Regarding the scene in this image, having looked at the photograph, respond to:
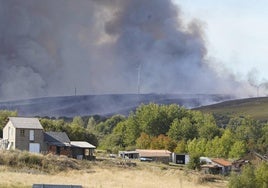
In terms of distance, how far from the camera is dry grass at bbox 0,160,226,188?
50.1 metres

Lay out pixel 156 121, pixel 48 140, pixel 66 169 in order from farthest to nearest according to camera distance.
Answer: pixel 156 121 < pixel 48 140 < pixel 66 169

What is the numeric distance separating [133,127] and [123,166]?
53.2 m

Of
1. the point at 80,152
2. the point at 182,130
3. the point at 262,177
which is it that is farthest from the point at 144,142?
the point at 262,177

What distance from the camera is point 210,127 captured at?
118625 millimetres

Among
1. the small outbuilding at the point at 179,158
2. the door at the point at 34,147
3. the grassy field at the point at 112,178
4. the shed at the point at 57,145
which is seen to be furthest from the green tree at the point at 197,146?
the door at the point at 34,147

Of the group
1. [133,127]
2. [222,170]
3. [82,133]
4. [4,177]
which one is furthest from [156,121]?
[4,177]

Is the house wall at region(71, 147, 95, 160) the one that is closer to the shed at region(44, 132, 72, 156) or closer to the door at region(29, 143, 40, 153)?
the shed at region(44, 132, 72, 156)

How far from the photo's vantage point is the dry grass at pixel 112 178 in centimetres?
5006

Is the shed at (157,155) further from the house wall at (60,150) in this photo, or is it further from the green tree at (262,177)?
the green tree at (262,177)

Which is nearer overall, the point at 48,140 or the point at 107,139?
the point at 48,140

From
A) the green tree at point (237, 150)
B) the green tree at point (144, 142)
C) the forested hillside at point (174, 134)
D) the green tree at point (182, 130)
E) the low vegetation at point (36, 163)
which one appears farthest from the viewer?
the green tree at point (182, 130)

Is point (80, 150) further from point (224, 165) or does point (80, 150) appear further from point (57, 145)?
point (224, 165)

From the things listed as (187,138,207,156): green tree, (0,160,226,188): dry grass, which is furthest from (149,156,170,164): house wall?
(0,160,226,188): dry grass

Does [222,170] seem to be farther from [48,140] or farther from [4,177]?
[4,177]
